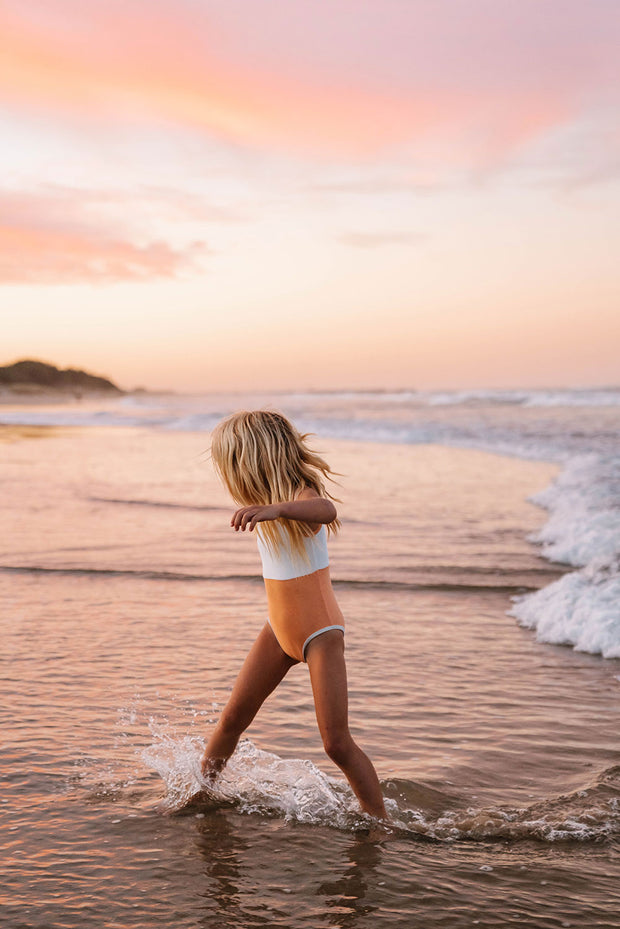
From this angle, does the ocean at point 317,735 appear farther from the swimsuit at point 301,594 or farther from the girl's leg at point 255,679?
the swimsuit at point 301,594

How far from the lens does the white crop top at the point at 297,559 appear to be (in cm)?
386

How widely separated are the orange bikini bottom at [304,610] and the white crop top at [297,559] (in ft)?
0.08

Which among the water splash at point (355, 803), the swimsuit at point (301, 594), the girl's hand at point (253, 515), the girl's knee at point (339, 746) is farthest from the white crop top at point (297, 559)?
the water splash at point (355, 803)

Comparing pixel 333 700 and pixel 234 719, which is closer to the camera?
pixel 333 700

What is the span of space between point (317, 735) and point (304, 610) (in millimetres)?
1678

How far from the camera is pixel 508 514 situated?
44.9ft

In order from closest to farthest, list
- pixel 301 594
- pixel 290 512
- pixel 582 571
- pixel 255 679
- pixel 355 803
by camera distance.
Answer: pixel 290 512 → pixel 301 594 → pixel 255 679 → pixel 355 803 → pixel 582 571

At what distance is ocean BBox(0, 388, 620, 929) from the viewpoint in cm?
346

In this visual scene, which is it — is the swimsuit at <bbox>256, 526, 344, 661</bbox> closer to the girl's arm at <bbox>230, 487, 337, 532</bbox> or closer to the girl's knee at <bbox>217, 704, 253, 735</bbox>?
the girl's arm at <bbox>230, 487, 337, 532</bbox>

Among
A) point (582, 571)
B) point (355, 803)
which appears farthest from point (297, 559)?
point (582, 571)

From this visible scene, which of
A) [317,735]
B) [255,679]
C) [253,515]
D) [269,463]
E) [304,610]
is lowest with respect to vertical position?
[317,735]

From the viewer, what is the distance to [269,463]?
373 cm

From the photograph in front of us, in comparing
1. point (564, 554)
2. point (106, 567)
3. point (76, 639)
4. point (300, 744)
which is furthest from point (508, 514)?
point (300, 744)

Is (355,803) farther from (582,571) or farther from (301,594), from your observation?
(582,571)
